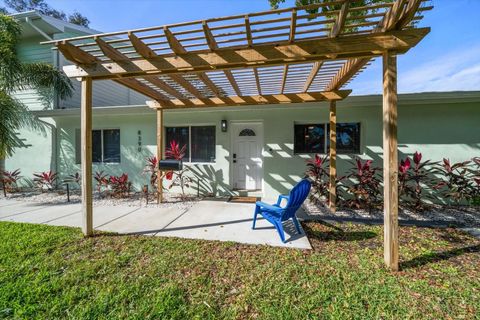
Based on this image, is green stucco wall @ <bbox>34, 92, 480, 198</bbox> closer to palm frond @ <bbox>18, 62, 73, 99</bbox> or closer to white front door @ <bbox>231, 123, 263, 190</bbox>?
white front door @ <bbox>231, 123, 263, 190</bbox>

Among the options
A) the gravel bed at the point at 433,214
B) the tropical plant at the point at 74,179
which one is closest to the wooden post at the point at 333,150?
the gravel bed at the point at 433,214

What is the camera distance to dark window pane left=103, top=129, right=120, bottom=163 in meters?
7.16

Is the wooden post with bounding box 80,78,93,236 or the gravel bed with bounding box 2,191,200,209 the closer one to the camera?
the wooden post with bounding box 80,78,93,236

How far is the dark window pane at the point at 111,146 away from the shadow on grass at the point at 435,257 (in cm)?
772

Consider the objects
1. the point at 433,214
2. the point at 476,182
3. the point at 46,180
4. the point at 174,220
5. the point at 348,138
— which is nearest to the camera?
the point at 174,220

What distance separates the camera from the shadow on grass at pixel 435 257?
271 centimetres

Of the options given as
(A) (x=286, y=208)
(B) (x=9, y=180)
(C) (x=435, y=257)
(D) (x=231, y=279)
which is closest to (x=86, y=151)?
(D) (x=231, y=279)

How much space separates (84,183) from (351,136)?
243 inches

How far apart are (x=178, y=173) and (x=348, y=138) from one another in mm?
5020

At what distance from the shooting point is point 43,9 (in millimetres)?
18984

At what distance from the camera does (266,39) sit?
2.91 metres

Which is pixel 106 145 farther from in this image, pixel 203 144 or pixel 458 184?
pixel 458 184

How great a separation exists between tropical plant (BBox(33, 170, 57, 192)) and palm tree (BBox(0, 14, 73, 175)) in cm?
104

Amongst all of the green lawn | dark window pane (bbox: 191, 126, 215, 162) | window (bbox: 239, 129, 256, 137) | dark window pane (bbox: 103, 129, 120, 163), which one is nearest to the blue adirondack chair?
the green lawn
